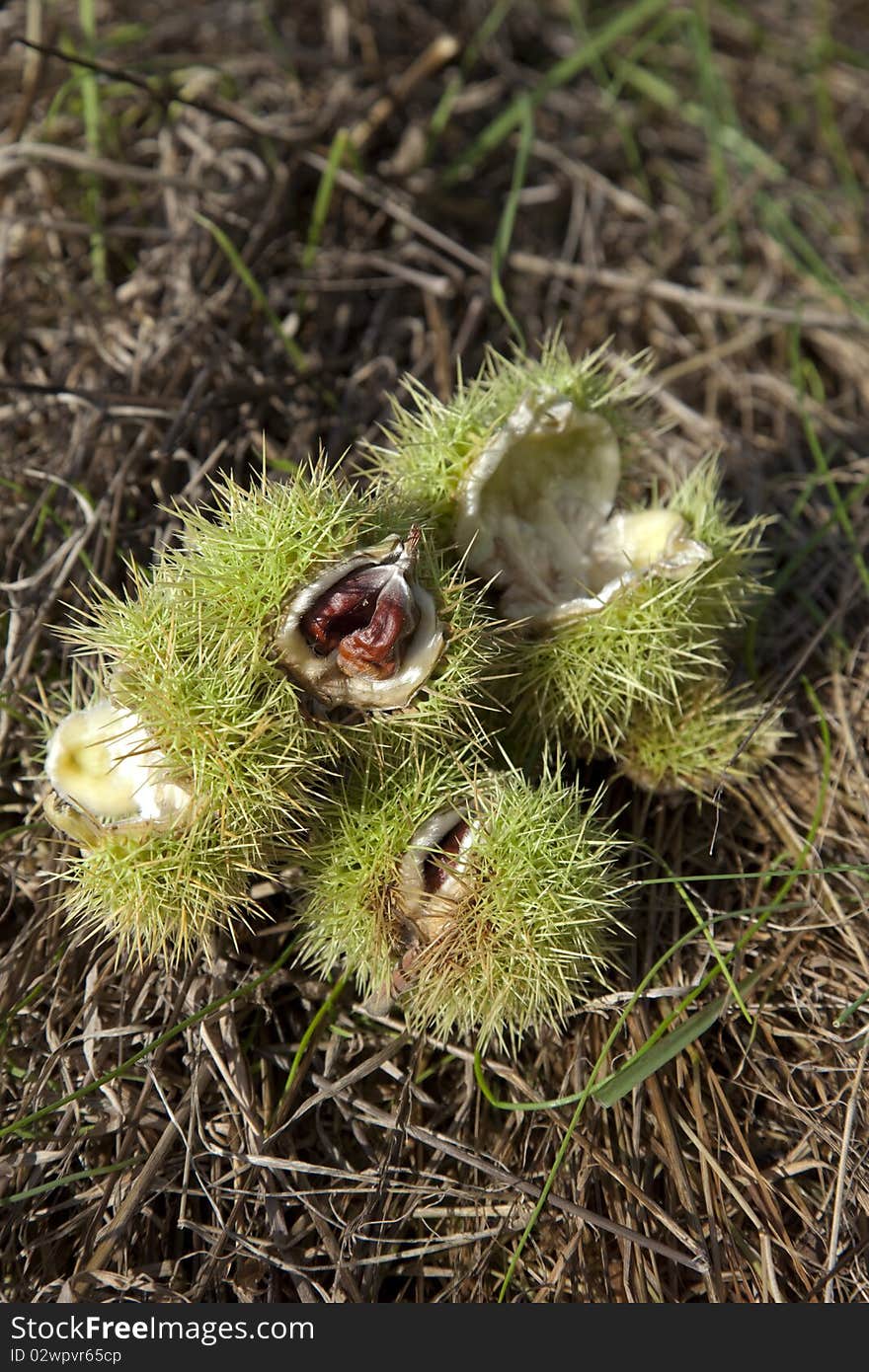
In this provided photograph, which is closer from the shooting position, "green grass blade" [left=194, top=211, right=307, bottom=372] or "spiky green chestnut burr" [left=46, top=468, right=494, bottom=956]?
"spiky green chestnut burr" [left=46, top=468, right=494, bottom=956]

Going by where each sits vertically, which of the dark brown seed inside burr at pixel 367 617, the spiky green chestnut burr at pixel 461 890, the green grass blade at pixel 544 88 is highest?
the green grass blade at pixel 544 88

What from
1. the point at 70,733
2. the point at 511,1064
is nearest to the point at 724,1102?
the point at 511,1064

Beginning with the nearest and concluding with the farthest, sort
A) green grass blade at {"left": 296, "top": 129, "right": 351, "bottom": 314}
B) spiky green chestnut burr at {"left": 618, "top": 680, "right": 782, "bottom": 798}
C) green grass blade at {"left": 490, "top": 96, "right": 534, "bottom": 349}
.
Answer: spiky green chestnut burr at {"left": 618, "top": 680, "right": 782, "bottom": 798}, green grass blade at {"left": 490, "top": 96, "right": 534, "bottom": 349}, green grass blade at {"left": 296, "top": 129, "right": 351, "bottom": 314}

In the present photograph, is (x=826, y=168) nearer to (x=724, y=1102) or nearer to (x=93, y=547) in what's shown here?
(x=93, y=547)

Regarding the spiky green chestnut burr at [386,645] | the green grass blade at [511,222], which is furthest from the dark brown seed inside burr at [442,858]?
the green grass blade at [511,222]

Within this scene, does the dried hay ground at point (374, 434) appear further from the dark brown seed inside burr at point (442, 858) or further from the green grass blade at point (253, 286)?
the dark brown seed inside burr at point (442, 858)

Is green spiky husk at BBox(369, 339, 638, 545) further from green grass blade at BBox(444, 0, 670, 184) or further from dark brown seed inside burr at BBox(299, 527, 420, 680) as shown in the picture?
green grass blade at BBox(444, 0, 670, 184)

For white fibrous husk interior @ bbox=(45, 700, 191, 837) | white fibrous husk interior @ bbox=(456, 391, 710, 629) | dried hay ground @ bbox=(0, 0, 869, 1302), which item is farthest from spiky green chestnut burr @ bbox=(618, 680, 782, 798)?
white fibrous husk interior @ bbox=(45, 700, 191, 837)
